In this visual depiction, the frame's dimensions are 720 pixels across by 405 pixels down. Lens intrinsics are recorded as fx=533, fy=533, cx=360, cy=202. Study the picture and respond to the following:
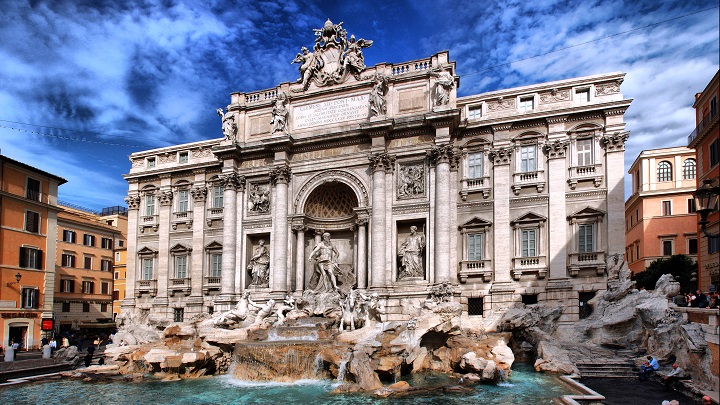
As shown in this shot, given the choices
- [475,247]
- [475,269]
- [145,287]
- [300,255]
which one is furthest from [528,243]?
[145,287]

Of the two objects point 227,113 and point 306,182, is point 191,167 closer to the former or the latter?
point 227,113

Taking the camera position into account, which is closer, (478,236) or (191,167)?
(478,236)

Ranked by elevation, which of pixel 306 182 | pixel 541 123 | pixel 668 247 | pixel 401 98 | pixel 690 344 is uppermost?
pixel 401 98

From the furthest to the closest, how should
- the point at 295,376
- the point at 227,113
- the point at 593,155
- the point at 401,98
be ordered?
the point at 227,113
the point at 401,98
the point at 593,155
the point at 295,376

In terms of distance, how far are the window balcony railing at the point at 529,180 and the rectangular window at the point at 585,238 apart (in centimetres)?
265

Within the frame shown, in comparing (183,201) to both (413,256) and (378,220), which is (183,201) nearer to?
(378,220)

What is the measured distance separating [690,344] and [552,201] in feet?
34.2

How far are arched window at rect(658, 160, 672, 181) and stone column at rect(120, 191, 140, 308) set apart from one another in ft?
135

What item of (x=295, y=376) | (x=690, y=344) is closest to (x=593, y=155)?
(x=690, y=344)

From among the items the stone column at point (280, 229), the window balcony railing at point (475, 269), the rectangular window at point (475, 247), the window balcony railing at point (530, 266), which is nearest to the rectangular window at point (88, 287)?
the stone column at point (280, 229)

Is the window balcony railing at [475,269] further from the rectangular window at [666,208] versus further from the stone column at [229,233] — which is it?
the rectangular window at [666,208]

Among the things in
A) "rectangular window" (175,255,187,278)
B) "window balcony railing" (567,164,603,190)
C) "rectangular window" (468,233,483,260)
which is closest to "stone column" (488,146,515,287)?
"rectangular window" (468,233,483,260)

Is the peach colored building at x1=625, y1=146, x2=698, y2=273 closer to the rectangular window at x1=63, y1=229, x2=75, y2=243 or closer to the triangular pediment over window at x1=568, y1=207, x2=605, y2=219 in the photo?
the triangular pediment over window at x1=568, y1=207, x2=605, y2=219

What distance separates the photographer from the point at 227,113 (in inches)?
1252
